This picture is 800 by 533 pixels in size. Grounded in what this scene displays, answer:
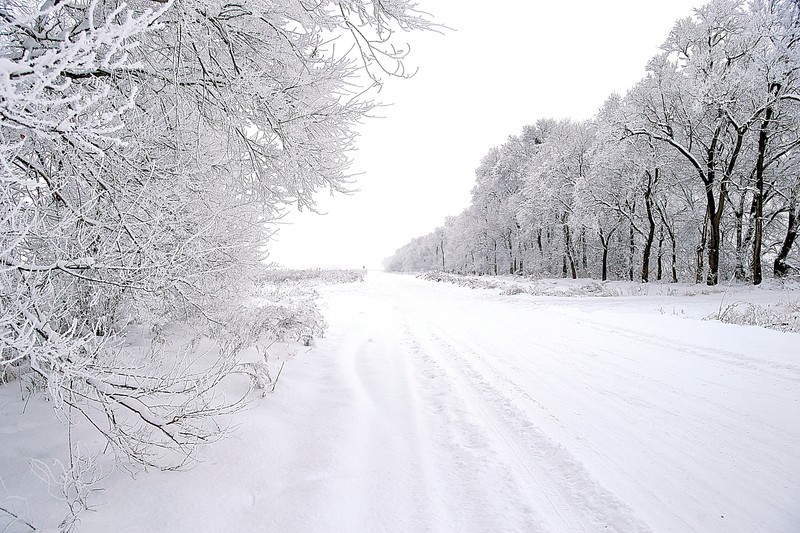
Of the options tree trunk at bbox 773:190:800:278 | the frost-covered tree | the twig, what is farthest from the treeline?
the twig

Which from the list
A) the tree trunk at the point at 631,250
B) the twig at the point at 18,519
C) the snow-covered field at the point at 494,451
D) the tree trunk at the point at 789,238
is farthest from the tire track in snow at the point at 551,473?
the tree trunk at the point at 631,250

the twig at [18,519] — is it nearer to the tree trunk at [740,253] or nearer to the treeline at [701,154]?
the treeline at [701,154]

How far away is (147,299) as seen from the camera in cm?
407

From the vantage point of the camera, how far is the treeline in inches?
548

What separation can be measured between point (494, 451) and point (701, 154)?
2048cm

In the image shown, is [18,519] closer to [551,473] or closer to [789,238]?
[551,473]

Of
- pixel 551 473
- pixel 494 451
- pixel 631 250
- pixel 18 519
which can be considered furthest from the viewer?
pixel 631 250

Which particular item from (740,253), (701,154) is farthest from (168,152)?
(740,253)

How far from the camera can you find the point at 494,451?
9.59ft

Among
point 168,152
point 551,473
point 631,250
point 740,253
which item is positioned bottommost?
point 551,473

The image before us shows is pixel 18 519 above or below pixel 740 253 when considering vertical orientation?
below

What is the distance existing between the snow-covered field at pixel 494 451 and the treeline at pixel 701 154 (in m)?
13.0

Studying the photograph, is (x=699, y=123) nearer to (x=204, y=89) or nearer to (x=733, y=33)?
(x=733, y=33)

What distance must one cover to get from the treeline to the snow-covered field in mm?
13029
